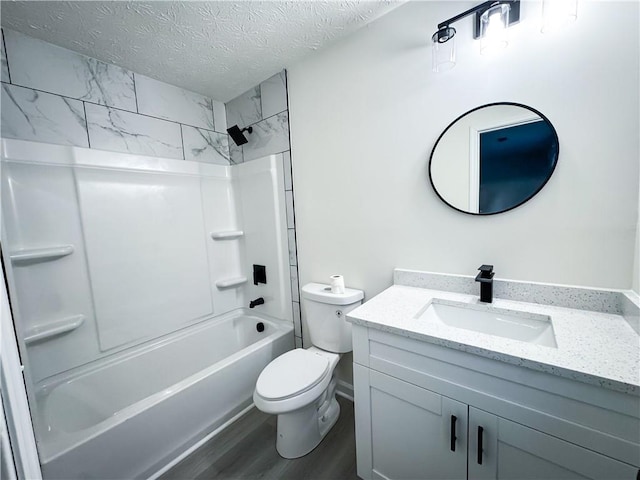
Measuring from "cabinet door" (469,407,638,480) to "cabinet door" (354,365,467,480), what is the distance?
44mm

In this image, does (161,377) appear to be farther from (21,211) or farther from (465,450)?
(465,450)

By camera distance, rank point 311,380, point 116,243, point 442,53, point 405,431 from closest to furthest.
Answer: point 405,431 < point 442,53 < point 311,380 < point 116,243

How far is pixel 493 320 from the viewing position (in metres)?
1.09

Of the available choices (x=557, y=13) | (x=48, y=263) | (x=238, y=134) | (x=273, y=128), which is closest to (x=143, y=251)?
(x=48, y=263)

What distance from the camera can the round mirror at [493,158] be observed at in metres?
1.04

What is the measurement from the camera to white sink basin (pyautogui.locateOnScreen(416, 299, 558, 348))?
3.24 ft

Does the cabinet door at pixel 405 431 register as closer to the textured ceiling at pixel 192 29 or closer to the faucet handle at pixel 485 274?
the faucet handle at pixel 485 274

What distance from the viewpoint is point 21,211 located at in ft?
4.49

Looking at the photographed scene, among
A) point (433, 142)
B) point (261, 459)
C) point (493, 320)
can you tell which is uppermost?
point (433, 142)

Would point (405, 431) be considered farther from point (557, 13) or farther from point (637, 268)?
point (557, 13)

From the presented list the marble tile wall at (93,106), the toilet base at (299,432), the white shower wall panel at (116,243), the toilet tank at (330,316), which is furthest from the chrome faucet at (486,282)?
the marble tile wall at (93,106)

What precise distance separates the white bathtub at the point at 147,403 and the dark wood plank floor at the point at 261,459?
0.34ft

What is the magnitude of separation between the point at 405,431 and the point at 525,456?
0.38m

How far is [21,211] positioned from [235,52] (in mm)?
1499
